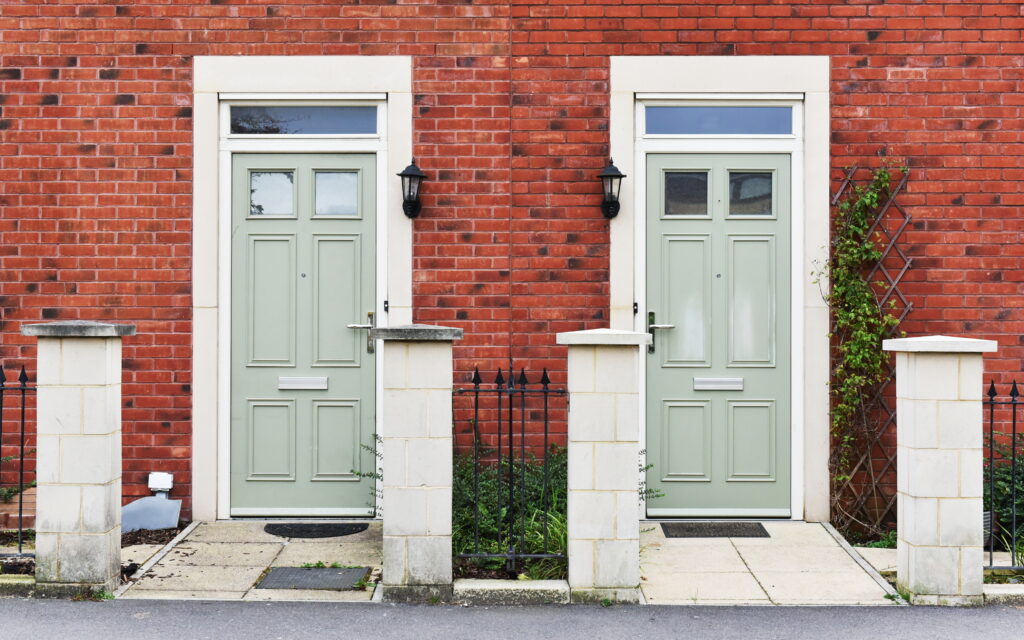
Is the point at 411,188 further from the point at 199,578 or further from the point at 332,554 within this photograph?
the point at 199,578

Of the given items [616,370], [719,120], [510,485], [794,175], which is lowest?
[510,485]

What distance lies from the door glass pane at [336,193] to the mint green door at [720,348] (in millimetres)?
1996

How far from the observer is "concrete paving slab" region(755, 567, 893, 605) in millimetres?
4719

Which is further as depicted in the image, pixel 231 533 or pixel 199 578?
pixel 231 533

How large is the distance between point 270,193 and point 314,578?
8.73 ft

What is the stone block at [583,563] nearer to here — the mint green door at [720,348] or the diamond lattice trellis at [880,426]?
the mint green door at [720,348]

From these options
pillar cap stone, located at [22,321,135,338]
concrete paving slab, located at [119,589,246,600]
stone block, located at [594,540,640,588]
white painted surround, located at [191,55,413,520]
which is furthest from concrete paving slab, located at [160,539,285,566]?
stone block, located at [594,540,640,588]

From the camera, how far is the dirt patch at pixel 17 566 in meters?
4.91

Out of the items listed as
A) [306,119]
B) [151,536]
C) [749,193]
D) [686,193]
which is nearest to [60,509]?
[151,536]

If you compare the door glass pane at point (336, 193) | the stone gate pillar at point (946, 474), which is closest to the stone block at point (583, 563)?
the stone gate pillar at point (946, 474)

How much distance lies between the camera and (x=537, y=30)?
244 inches

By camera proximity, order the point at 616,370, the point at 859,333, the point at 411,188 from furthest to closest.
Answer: the point at 411,188
the point at 859,333
the point at 616,370

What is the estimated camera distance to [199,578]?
16.4ft

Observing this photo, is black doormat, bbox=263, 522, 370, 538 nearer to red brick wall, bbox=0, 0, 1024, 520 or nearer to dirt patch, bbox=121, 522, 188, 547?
dirt patch, bbox=121, 522, 188, 547
